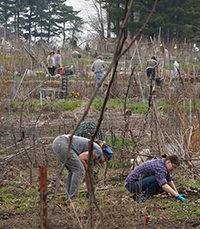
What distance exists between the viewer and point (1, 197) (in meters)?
5.62

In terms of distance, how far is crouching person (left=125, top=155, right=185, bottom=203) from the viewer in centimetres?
506

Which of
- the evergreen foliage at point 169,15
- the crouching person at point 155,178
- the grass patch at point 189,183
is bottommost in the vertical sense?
the grass patch at point 189,183

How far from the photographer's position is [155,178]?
211 inches

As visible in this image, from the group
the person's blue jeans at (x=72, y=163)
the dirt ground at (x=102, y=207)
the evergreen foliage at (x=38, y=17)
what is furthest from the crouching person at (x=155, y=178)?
the evergreen foliage at (x=38, y=17)

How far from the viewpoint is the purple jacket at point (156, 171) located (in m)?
5.15

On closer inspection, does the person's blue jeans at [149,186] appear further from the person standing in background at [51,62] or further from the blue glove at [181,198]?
the person standing in background at [51,62]

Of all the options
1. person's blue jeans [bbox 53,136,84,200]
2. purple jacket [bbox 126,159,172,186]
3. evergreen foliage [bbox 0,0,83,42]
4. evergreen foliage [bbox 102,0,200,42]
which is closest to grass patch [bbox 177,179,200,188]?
purple jacket [bbox 126,159,172,186]

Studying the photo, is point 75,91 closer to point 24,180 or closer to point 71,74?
point 71,74

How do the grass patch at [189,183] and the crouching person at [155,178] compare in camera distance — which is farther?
the grass patch at [189,183]

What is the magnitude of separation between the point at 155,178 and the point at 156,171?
0.19 metres

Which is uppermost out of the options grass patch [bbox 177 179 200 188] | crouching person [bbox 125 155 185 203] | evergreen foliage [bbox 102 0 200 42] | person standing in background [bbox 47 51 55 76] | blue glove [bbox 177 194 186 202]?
evergreen foliage [bbox 102 0 200 42]

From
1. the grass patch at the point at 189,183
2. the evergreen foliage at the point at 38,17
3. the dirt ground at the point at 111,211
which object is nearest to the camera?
the dirt ground at the point at 111,211

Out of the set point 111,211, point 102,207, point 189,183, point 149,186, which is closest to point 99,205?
point 102,207

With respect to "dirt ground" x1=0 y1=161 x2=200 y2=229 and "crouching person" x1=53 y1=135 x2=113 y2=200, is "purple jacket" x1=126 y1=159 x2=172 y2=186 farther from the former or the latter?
"crouching person" x1=53 y1=135 x2=113 y2=200
